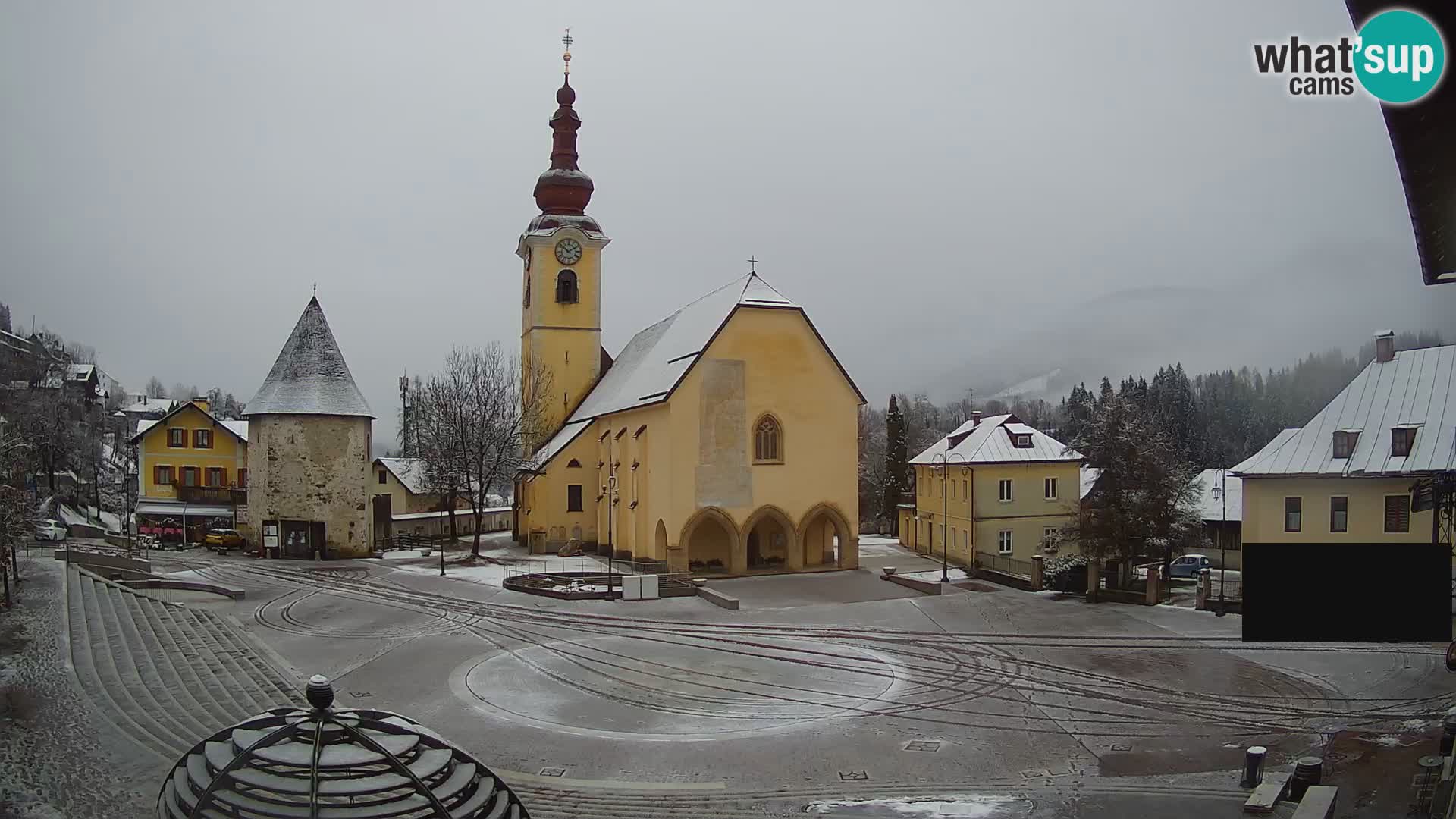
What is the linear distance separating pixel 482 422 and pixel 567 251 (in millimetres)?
10202

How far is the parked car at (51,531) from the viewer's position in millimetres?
37809

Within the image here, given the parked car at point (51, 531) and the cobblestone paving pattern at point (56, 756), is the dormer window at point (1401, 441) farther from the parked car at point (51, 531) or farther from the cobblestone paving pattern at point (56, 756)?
the parked car at point (51, 531)

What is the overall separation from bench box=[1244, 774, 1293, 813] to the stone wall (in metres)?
35.2

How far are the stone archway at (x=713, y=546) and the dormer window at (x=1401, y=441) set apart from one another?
20.1m

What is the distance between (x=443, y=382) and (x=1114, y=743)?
37.9 meters

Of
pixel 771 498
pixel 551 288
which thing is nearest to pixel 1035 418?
pixel 551 288

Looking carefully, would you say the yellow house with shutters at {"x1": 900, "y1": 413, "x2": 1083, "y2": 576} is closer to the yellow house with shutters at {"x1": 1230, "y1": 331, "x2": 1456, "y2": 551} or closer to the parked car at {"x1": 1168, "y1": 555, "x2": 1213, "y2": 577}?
the parked car at {"x1": 1168, "y1": 555, "x2": 1213, "y2": 577}

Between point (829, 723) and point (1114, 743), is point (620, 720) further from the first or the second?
point (1114, 743)

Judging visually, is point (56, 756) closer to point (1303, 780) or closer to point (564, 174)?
point (1303, 780)

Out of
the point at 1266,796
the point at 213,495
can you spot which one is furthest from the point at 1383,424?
the point at 213,495

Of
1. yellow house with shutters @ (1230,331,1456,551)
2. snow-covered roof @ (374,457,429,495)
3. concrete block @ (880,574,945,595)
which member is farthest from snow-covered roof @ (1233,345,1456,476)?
snow-covered roof @ (374,457,429,495)

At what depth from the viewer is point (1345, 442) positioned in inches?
734

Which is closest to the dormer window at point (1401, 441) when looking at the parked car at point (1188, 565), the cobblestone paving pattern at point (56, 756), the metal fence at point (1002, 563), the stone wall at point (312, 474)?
the cobblestone paving pattern at point (56, 756)

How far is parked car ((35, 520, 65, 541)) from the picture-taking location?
37.8m
